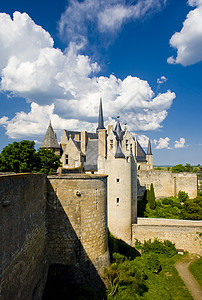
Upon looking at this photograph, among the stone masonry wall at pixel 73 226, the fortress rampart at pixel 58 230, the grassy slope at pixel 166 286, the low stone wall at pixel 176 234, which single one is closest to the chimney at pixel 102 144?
the low stone wall at pixel 176 234

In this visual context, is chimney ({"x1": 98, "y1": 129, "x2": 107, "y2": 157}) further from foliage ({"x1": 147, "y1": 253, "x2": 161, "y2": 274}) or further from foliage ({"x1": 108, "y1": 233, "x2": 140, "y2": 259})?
foliage ({"x1": 147, "y1": 253, "x2": 161, "y2": 274})

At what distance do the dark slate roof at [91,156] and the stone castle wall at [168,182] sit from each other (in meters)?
13.8

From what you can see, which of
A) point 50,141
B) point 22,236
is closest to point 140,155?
point 50,141

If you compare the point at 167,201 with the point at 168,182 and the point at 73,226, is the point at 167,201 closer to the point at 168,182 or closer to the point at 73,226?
the point at 168,182

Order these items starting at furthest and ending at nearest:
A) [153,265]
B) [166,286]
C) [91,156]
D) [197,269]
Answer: [91,156]
[197,269]
[153,265]
[166,286]

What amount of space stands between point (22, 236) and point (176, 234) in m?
22.0

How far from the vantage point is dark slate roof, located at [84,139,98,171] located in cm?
2821

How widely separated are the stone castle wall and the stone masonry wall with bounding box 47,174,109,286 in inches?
1200

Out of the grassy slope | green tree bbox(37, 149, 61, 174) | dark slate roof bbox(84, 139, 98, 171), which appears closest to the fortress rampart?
the grassy slope

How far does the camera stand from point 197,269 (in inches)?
806

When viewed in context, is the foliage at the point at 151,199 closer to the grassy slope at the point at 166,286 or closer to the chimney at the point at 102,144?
the grassy slope at the point at 166,286

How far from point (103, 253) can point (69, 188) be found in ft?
14.9

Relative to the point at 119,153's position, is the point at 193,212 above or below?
below

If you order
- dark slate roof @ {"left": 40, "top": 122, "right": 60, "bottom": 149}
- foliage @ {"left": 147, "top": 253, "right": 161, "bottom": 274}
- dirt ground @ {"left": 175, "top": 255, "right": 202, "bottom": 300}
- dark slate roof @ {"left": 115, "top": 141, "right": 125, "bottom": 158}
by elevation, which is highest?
dark slate roof @ {"left": 40, "top": 122, "right": 60, "bottom": 149}
